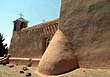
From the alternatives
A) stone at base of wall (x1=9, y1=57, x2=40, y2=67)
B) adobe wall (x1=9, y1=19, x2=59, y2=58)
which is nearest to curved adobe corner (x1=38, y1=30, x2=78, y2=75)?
stone at base of wall (x1=9, y1=57, x2=40, y2=67)

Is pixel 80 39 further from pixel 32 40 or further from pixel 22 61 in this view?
pixel 32 40

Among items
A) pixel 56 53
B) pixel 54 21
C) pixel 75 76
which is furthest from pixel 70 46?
pixel 54 21

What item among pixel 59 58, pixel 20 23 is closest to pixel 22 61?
pixel 20 23

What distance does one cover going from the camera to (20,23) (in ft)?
61.1

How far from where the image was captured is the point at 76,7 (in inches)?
363

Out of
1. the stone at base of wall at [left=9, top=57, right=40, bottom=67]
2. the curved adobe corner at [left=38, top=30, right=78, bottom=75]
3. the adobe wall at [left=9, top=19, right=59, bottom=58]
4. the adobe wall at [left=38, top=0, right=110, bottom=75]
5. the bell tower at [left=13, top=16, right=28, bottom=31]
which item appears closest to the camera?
the adobe wall at [left=38, top=0, right=110, bottom=75]

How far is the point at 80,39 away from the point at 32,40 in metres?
6.93

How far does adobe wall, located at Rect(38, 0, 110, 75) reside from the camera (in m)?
7.88

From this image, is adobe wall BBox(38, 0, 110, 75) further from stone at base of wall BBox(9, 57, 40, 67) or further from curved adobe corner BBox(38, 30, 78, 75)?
stone at base of wall BBox(9, 57, 40, 67)

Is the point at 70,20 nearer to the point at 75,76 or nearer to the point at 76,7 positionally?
the point at 76,7

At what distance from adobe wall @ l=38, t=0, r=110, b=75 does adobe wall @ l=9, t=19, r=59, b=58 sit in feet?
11.4

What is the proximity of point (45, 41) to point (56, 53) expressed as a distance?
4848 millimetres

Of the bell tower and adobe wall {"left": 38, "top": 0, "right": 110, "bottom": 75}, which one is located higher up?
the bell tower

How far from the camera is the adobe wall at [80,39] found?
25.9 ft
